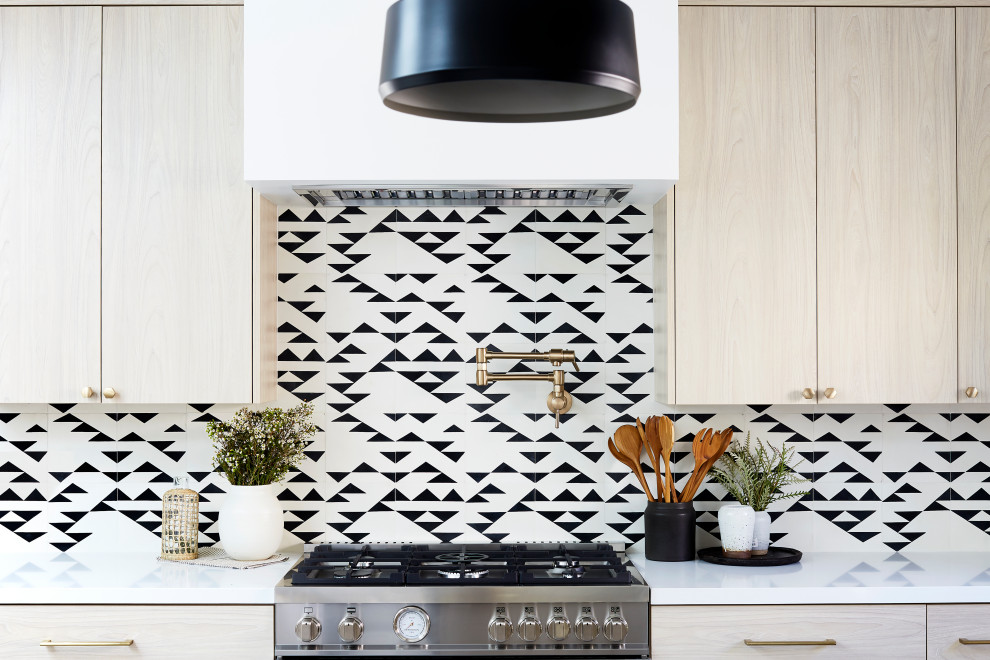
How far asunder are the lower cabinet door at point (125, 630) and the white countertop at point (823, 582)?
1094 mm

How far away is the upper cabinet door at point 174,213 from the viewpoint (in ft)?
7.49

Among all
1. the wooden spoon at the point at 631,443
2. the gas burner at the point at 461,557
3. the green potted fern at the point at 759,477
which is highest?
the wooden spoon at the point at 631,443

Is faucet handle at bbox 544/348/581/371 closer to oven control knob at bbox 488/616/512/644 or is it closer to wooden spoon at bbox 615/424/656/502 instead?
wooden spoon at bbox 615/424/656/502

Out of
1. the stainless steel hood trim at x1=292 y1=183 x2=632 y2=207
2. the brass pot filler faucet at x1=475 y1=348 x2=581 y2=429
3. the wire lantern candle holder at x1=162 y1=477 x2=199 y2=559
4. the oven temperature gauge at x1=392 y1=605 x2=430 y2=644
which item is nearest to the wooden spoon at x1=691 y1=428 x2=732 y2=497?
the brass pot filler faucet at x1=475 y1=348 x2=581 y2=429

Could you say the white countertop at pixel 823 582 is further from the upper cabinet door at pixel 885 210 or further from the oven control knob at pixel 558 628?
the upper cabinet door at pixel 885 210

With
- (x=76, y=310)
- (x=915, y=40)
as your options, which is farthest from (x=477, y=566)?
(x=915, y=40)

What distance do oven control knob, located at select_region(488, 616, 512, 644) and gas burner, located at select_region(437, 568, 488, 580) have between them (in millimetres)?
134

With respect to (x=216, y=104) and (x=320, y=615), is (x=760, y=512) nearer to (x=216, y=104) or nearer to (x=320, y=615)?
(x=320, y=615)

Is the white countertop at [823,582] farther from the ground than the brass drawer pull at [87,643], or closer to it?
farther from the ground

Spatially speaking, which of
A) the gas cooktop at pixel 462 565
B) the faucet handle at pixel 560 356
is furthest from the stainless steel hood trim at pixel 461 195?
the gas cooktop at pixel 462 565

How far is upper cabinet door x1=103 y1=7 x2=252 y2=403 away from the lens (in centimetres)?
228

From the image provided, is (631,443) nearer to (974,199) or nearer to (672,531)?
(672,531)

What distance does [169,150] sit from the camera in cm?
229

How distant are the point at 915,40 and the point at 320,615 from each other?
88.4 inches
